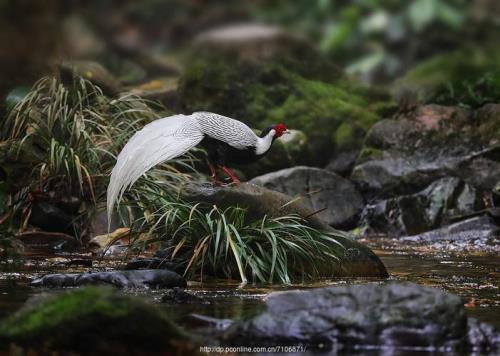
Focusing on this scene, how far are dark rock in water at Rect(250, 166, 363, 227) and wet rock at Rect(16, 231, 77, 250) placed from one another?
2.92 m

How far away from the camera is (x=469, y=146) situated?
1075 cm

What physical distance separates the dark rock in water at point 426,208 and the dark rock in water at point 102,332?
663 cm

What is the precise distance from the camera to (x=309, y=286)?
200 inches

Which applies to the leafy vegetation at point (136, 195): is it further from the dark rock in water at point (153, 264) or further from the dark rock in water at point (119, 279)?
the dark rock in water at point (119, 279)

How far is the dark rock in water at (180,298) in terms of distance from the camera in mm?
4266

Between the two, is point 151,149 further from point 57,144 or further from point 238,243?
point 57,144

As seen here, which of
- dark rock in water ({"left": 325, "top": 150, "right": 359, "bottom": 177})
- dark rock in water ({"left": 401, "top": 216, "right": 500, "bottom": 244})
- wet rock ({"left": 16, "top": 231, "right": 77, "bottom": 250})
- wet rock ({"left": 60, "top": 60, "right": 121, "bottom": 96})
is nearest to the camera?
wet rock ({"left": 16, "top": 231, "right": 77, "bottom": 250})

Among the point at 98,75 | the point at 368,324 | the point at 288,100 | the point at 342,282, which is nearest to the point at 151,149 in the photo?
the point at 342,282

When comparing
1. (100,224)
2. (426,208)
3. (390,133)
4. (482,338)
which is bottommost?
(482,338)

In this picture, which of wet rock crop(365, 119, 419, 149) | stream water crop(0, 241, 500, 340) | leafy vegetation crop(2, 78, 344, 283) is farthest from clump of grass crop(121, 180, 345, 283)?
wet rock crop(365, 119, 419, 149)

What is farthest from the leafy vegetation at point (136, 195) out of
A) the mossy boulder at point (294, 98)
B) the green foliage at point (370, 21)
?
the mossy boulder at point (294, 98)

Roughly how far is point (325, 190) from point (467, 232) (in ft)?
6.43

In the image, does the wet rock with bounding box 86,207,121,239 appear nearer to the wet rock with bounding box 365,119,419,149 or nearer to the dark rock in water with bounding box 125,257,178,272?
the dark rock in water with bounding box 125,257,178,272

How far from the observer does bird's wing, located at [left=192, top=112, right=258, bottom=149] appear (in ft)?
19.1
